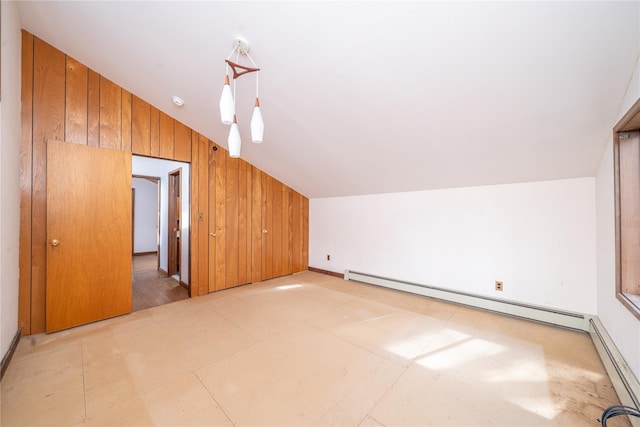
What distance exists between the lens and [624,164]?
5.78ft

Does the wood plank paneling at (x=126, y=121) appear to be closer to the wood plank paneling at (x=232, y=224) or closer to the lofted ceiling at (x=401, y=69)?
the lofted ceiling at (x=401, y=69)

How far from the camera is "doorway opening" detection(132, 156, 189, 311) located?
3557 mm

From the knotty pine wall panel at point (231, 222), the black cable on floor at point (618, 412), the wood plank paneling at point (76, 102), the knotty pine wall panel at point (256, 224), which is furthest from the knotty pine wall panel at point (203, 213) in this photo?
the black cable on floor at point (618, 412)

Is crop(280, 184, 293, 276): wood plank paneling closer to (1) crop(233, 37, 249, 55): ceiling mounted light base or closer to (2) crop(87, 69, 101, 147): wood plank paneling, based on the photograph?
(2) crop(87, 69, 101, 147): wood plank paneling

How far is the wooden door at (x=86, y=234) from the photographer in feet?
7.80

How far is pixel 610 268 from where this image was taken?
2021 millimetres

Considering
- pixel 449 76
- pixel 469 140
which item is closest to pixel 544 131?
pixel 469 140

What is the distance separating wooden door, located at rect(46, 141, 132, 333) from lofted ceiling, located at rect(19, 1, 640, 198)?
102 cm

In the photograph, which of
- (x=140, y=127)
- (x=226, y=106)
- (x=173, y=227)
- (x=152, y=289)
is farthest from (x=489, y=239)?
(x=173, y=227)

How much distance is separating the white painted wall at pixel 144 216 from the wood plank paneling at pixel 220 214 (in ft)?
14.9

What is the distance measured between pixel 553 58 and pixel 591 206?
1.85 metres

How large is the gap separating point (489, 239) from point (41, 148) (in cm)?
501

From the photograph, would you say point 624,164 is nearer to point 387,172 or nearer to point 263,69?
point 387,172

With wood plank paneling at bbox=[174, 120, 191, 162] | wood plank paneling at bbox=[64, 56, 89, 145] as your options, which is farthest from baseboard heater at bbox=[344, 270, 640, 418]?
wood plank paneling at bbox=[64, 56, 89, 145]
